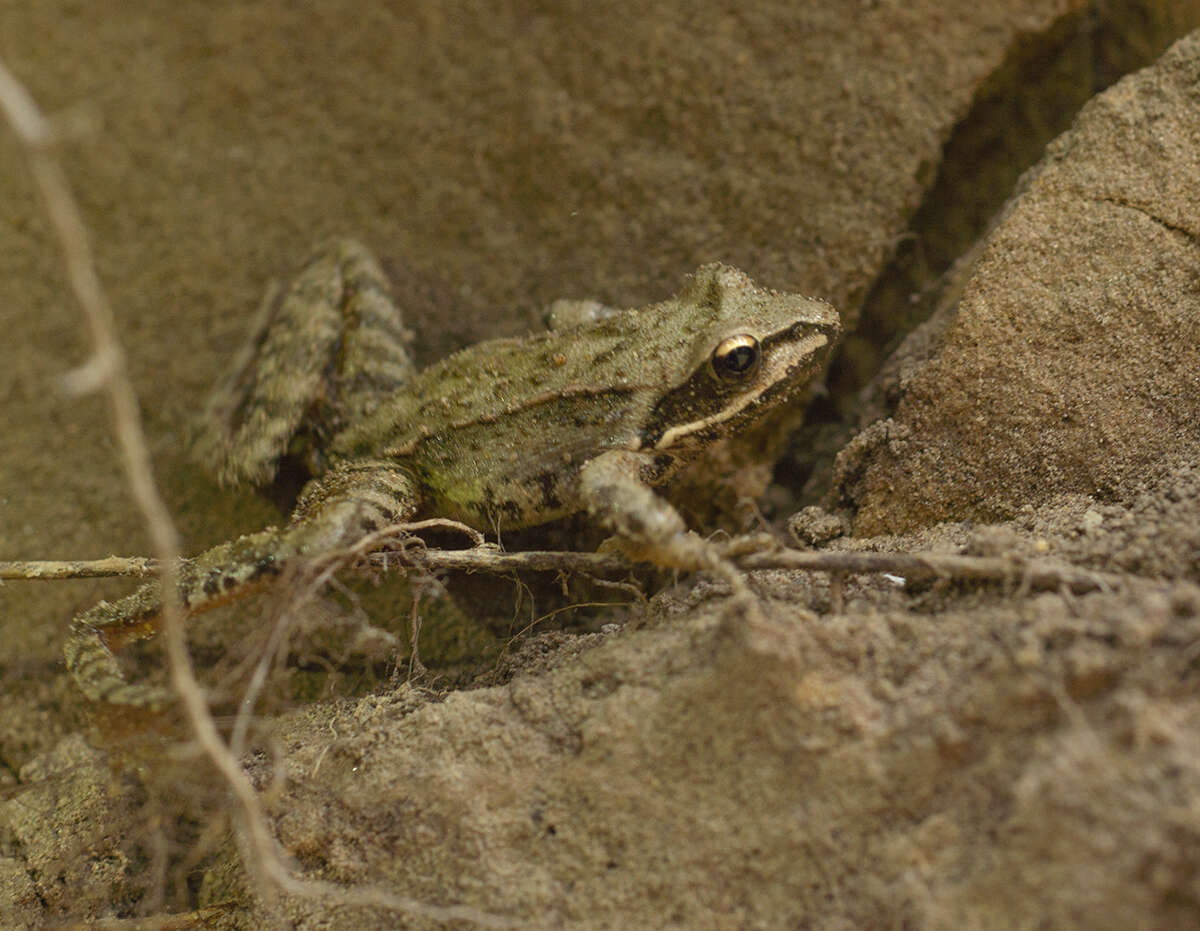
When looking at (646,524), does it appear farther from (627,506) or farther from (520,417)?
(520,417)

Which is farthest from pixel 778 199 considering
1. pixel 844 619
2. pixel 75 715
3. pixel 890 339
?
pixel 75 715

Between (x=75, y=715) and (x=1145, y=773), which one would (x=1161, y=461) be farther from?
(x=75, y=715)

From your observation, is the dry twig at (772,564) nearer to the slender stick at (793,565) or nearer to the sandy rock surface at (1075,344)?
the slender stick at (793,565)

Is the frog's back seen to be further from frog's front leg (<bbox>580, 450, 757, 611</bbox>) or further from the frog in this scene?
frog's front leg (<bbox>580, 450, 757, 611</bbox>)

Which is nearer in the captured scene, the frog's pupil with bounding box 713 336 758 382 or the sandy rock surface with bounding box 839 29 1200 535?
the sandy rock surface with bounding box 839 29 1200 535

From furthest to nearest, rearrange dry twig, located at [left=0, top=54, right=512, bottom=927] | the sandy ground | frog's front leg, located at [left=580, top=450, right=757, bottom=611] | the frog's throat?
the frog's throat → frog's front leg, located at [left=580, top=450, right=757, bottom=611] → the sandy ground → dry twig, located at [left=0, top=54, right=512, bottom=927]

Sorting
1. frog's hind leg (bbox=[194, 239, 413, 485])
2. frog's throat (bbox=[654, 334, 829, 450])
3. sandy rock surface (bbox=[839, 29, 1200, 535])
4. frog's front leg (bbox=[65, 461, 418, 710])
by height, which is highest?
sandy rock surface (bbox=[839, 29, 1200, 535])

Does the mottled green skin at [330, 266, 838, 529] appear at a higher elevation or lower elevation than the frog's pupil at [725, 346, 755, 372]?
lower

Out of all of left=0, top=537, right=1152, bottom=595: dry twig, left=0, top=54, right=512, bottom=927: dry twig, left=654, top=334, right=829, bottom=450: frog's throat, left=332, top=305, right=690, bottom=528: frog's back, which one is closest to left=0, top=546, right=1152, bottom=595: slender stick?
left=0, top=537, right=1152, bottom=595: dry twig
